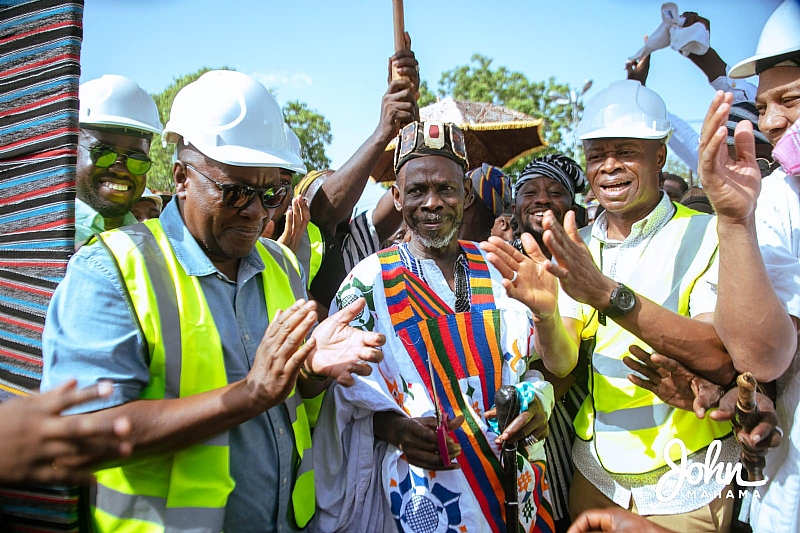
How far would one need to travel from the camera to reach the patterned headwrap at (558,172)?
12.5 ft

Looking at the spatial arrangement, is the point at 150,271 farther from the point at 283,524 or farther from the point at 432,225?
the point at 432,225

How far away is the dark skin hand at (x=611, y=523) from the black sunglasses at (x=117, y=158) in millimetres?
2576

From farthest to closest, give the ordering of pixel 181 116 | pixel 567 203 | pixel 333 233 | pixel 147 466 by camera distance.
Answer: pixel 567 203
pixel 333 233
pixel 181 116
pixel 147 466

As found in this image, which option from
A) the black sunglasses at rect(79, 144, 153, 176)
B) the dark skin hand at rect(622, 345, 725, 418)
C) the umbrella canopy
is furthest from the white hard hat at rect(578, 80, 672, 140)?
the umbrella canopy

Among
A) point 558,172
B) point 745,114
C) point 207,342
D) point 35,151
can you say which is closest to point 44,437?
point 207,342

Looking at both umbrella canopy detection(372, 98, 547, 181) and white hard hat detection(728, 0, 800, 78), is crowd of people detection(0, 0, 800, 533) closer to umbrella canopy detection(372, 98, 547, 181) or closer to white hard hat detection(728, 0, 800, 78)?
white hard hat detection(728, 0, 800, 78)

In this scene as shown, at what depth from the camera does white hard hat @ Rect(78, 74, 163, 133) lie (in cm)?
302

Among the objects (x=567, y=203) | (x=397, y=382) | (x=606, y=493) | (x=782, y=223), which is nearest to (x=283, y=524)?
(x=397, y=382)

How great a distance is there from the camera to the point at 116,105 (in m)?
3.07

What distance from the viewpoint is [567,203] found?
12.6ft

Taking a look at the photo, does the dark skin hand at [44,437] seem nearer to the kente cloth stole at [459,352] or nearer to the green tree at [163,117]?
the kente cloth stole at [459,352]

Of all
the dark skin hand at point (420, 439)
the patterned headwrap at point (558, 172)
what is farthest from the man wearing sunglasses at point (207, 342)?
the patterned headwrap at point (558, 172)

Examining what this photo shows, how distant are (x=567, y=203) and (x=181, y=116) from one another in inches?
102

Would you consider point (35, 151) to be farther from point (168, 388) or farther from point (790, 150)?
point (790, 150)
